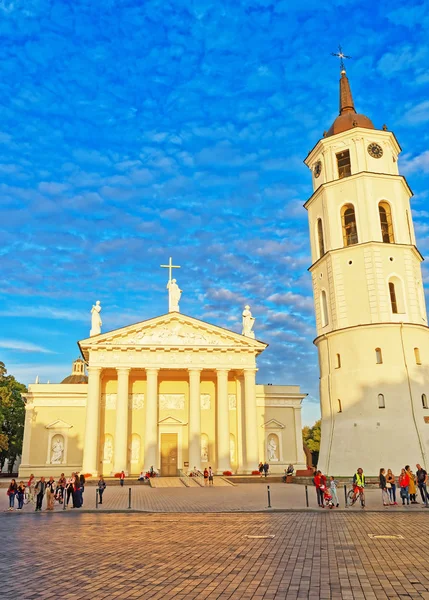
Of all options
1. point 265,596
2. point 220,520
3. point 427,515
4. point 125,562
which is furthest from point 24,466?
point 265,596

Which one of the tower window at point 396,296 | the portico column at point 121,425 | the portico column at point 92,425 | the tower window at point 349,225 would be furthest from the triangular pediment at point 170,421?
the tower window at point 396,296

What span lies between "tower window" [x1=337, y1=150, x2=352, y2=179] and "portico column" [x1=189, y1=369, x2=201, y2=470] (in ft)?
66.0

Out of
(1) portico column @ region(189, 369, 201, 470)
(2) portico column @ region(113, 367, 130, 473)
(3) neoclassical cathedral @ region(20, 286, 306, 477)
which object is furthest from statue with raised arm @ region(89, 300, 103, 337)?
(1) portico column @ region(189, 369, 201, 470)

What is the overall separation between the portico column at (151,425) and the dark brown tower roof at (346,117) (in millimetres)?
24246

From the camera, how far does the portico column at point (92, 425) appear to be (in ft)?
136

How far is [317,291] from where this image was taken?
3794cm

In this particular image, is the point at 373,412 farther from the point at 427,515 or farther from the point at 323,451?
the point at 427,515

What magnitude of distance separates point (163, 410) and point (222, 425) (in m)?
7.08

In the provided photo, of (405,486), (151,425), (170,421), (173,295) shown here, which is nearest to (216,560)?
(405,486)

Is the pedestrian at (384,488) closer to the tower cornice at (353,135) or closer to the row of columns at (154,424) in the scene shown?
the row of columns at (154,424)

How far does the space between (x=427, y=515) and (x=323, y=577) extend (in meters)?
11.4

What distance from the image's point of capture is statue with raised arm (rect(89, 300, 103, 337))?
46.1 metres

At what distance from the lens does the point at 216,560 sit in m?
9.50

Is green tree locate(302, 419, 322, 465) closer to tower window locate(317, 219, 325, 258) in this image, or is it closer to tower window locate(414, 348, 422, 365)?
tower window locate(317, 219, 325, 258)
